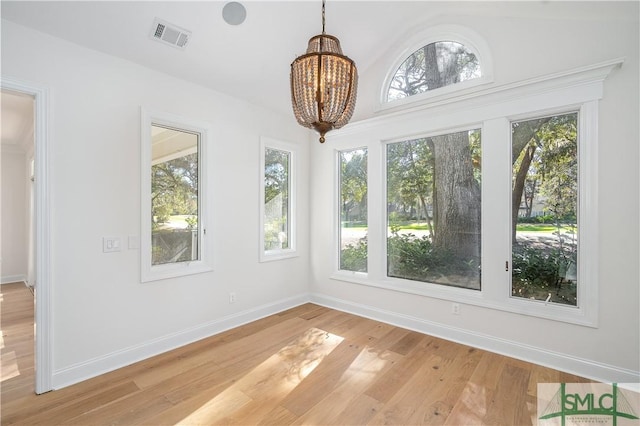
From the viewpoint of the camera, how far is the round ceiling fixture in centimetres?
267

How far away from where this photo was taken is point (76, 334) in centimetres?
246

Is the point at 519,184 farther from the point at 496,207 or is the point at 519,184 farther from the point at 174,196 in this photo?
the point at 174,196

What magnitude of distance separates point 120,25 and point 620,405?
487 cm

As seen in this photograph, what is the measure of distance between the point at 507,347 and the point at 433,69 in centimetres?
311

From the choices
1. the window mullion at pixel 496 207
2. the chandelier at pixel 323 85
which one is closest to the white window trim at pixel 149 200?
the chandelier at pixel 323 85

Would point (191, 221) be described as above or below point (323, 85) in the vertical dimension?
below

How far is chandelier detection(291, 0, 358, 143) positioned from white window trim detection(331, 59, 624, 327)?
6.33ft

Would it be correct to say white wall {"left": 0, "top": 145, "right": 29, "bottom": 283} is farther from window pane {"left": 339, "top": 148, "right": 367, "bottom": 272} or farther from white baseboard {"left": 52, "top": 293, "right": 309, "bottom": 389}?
window pane {"left": 339, "top": 148, "right": 367, "bottom": 272}

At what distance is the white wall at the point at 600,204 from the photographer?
237 centimetres

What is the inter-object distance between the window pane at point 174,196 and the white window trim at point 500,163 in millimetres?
2133

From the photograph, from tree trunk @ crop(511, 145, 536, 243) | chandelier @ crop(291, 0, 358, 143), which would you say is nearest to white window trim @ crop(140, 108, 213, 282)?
chandelier @ crop(291, 0, 358, 143)

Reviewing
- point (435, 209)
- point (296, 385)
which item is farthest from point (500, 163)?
point (296, 385)

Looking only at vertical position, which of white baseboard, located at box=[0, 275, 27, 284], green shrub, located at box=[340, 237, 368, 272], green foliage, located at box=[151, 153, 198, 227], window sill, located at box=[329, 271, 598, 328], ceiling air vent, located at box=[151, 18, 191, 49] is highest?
ceiling air vent, located at box=[151, 18, 191, 49]

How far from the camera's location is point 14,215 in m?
5.97
